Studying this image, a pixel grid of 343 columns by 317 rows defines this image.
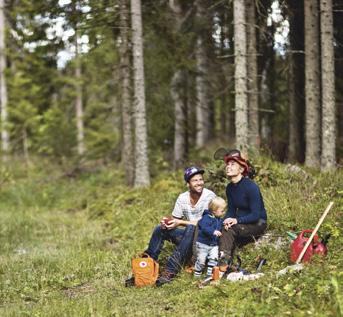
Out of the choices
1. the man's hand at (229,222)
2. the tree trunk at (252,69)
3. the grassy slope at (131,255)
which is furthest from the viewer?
the tree trunk at (252,69)

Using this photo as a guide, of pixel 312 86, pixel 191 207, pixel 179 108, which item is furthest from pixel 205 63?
pixel 191 207

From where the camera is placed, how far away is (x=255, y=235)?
761 cm

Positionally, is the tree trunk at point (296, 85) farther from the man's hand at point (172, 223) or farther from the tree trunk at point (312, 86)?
the man's hand at point (172, 223)

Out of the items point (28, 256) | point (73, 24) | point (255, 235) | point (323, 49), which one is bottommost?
point (28, 256)

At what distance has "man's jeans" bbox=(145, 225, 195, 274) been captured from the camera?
770 centimetres

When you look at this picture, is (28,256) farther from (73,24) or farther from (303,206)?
(73,24)

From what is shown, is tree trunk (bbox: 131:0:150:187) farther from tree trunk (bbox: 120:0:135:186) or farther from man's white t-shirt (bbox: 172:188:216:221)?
man's white t-shirt (bbox: 172:188:216:221)

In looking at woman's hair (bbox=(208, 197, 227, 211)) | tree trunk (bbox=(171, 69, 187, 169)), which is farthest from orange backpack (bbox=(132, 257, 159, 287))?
tree trunk (bbox=(171, 69, 187, 169))

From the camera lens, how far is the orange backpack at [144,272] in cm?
Answer: 749

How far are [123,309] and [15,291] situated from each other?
7.18 ft

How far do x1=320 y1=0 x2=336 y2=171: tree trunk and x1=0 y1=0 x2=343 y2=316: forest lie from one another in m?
0.03

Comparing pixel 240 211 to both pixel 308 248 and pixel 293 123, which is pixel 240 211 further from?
pixel 293 123

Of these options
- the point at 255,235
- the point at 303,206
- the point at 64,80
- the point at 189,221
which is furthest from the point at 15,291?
the point at 64,80

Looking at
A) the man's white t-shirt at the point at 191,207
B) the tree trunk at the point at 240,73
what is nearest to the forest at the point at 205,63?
the tree trunk at the point at 240,73
